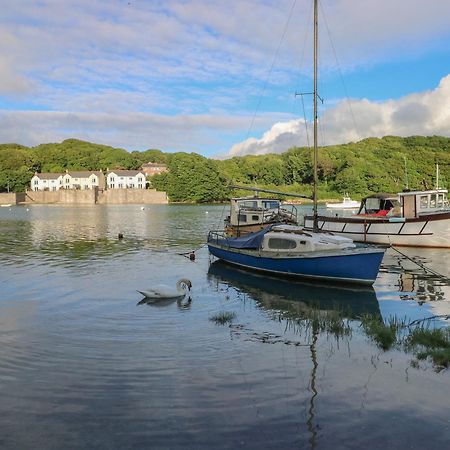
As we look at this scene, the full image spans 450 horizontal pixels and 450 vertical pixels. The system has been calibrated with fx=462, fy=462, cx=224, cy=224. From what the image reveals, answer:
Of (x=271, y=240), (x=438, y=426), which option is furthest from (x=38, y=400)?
(x=271, y=240)

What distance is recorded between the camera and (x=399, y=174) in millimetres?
176125

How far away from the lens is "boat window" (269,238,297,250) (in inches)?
935

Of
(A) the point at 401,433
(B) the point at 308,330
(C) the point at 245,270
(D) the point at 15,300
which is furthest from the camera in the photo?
(C) the point at 245,270

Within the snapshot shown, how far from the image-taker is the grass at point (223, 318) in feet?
53.4

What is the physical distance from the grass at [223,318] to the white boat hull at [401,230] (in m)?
23.6

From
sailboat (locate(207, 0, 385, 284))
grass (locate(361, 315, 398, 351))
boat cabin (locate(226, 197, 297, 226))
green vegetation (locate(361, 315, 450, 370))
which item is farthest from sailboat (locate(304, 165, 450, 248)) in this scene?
green vegetation (locate(361, 315, 450, 370))

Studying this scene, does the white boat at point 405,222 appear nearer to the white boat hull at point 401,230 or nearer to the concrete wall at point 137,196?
the white boat hull at point 401,230

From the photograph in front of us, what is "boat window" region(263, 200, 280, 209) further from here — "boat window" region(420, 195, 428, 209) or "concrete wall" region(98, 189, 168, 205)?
"concrete wall" region(98, 189, 168, 205)

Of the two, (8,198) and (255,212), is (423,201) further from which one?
(8,198)

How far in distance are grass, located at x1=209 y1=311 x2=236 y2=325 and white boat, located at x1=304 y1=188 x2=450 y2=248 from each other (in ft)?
71.1

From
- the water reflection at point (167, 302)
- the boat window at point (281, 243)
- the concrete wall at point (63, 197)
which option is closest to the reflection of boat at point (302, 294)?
the boat window at point (281, 243)

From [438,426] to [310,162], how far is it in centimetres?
18539

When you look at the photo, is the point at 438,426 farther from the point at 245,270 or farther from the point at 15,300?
the point at 245,270

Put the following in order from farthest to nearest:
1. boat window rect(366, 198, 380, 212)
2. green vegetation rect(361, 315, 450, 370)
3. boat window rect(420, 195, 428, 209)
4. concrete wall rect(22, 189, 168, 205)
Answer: concrete wall rect(22, 189, 168, 205), boat window rect(366, 198, 380, 212), boat window rect(420, 195, 428, 209), green vegetation rect(361, 315, 450, 370)
